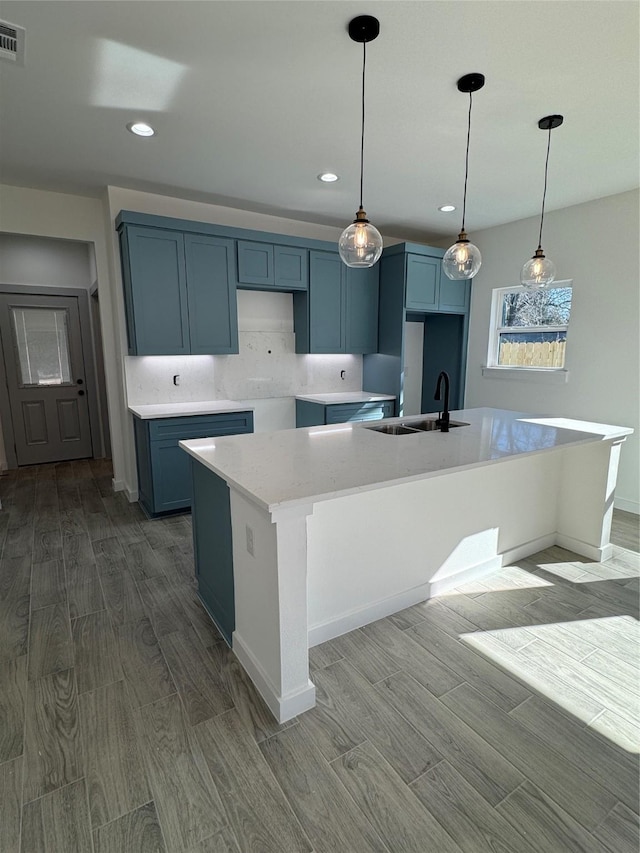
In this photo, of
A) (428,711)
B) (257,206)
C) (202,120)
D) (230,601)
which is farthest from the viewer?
(257,206)

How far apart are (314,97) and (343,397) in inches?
112

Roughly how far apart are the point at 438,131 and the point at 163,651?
3352 millimetres

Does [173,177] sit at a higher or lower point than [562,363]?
higher

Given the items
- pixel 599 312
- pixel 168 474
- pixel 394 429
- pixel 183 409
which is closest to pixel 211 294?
pixel 183 409

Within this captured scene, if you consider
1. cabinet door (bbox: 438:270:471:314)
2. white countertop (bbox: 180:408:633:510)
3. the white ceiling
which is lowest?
white countertop (bbox: 180:408:633:510)

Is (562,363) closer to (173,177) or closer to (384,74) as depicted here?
(384,74)

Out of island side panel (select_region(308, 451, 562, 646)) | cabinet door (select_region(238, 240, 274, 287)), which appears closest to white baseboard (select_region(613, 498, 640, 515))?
island side panel (select_region(308, 451, 562, 646))

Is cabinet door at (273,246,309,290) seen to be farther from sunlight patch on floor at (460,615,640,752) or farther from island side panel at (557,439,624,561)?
sunlight patch on floor at (460,615,640,752)

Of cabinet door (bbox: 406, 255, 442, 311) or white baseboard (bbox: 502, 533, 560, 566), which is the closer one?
white baseboard (bbox: 502, 533, 560, 566)

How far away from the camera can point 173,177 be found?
132 inches

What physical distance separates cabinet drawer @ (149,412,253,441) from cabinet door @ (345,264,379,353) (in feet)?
5.17

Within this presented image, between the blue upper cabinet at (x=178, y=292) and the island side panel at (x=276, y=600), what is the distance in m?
2.37

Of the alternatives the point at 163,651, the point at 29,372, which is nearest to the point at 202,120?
the point at 163,651

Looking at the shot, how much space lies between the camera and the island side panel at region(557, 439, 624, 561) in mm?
2852
